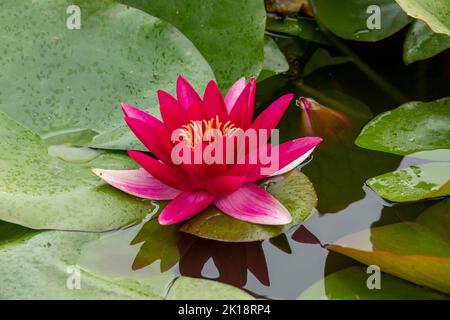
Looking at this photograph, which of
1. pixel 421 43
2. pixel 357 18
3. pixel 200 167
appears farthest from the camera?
pixel 357 18


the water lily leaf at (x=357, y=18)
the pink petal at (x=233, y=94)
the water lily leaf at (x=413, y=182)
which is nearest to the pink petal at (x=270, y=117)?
the pink petal at (x=233, y=94)

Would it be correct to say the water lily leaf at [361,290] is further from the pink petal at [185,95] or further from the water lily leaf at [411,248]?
the pink petal at [185,95]

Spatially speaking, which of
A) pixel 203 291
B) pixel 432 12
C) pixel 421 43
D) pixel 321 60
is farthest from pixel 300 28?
pixel 203 291

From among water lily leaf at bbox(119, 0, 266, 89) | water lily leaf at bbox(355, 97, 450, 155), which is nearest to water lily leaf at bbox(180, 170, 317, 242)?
water lily leaf at bbox(355, 97, 450, 155)

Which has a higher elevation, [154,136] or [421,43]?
[421,43]

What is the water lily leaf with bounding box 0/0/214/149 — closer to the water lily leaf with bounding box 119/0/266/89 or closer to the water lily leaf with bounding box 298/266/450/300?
the water lily leaf with bounding box 119/0/266/89

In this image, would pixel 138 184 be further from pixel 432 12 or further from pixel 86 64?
pixel 432 12
